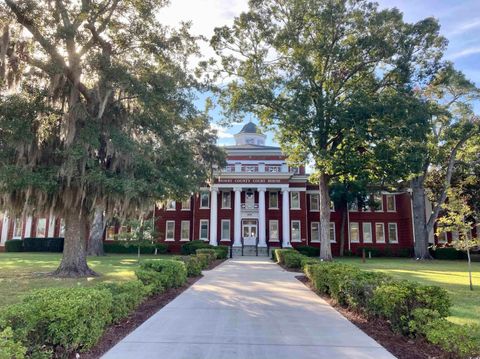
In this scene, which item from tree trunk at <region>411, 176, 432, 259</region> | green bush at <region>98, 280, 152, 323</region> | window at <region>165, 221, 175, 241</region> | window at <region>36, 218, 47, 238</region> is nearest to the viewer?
green bush at <region>98, 280, 152, 323</region>

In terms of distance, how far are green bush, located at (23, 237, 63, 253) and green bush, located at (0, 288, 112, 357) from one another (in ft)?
102

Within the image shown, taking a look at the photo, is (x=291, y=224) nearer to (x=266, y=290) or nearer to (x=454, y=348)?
(x=266, y=290)

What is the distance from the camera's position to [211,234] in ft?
102

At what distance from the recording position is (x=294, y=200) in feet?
109

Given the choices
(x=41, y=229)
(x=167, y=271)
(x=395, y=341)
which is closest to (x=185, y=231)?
(x=41, y=229)

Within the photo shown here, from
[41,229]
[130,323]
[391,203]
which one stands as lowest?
[130,323]

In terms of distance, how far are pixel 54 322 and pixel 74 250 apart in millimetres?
9445

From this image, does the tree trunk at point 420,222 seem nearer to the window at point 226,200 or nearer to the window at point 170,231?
the window at point 226,200

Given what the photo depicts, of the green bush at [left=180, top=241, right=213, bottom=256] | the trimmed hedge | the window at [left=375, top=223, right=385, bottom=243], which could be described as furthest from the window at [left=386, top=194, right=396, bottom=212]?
the trimmed hedge

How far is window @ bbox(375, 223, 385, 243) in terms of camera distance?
33719 millimetres

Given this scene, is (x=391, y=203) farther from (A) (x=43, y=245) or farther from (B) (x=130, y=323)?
(A) (x=43, y=245)

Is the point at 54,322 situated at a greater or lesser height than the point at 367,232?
lesser

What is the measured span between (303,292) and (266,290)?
108 centimetres

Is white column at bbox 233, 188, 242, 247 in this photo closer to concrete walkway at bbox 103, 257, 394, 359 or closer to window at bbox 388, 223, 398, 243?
window at bbox 388, 223, 398, 243
